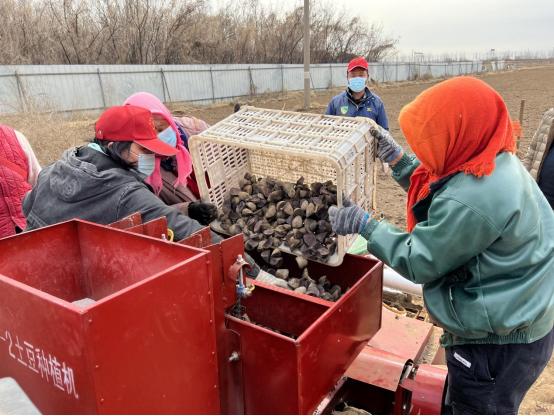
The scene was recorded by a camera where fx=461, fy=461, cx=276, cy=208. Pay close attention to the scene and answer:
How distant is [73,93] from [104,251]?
1638cm

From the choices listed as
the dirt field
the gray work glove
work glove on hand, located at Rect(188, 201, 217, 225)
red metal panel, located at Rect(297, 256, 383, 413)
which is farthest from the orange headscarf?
the dirt field

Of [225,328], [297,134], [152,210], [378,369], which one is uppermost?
[297,134]

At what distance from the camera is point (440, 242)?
1421 mm

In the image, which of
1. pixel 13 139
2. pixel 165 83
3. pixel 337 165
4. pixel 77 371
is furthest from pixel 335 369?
pixel 165 83

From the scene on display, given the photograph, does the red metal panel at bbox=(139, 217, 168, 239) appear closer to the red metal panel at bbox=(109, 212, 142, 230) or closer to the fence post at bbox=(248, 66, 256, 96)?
the red metal panel at bbox=(109, 212, 142, 230)

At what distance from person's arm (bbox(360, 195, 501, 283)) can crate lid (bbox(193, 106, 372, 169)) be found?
1.46 feet

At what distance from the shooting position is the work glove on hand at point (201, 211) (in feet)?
7.75

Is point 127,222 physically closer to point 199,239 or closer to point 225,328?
point 199,239

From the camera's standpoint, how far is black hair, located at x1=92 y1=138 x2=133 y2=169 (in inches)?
80.7

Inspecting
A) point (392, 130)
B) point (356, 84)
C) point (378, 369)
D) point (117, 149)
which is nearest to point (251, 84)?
point (392, 130)

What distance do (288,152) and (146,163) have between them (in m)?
0.69

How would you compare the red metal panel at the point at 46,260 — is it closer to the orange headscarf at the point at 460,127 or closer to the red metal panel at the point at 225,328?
the red metal panel at the point at 225,328

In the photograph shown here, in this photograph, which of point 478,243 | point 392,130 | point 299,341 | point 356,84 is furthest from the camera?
point 392,130

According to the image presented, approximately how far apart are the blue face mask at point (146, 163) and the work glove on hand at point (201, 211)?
0.98 ft
